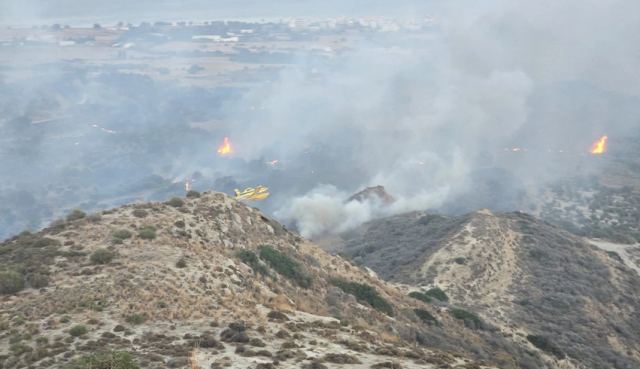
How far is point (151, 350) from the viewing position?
104 ft

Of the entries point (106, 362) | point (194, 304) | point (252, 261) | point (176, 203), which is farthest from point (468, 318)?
point (106, 362)

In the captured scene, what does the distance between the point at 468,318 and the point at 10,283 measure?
4189cm

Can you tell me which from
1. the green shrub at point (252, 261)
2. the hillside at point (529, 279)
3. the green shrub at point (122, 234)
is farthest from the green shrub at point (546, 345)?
the green shrub at point (122, 234)

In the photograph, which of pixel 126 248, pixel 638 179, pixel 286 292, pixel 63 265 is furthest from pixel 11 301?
pixel 638 179

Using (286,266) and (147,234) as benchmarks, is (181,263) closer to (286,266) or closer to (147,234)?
(147,234)

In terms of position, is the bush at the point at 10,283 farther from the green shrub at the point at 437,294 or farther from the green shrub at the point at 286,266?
the green shrub at the point at 437,294

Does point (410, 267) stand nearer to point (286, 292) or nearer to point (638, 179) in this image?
point (286, 292)

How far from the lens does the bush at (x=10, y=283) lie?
124ft

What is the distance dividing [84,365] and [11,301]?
11627 millimetres

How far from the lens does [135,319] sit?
3494 centimetres

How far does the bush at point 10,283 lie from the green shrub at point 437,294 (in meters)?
48.3

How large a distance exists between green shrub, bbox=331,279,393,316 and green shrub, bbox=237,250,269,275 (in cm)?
883

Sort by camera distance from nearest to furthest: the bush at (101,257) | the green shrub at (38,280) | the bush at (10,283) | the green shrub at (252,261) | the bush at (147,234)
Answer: the bush at (10,283) → the green shrub at (38,280) → the bush at (101,257) → the bush at (147,234) → the green shrub at (252,261)

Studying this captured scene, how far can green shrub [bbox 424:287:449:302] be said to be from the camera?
7539 cm
